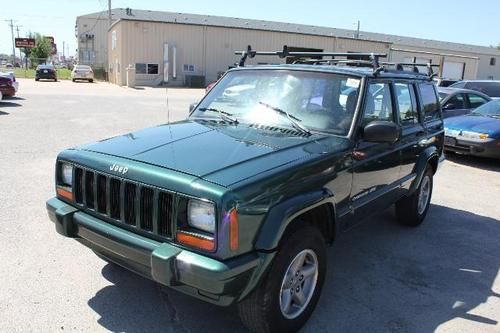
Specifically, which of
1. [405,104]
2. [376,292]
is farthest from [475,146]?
[376,292]

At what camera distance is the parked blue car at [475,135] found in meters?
9.84

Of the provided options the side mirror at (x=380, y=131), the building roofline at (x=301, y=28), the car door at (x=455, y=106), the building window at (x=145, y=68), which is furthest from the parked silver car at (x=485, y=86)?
the building roofline at (x=301, y=28)

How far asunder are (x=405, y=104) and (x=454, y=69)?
53.3 meters

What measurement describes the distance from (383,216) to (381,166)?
6.33 feet

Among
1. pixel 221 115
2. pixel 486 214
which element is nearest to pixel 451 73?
pixel 486 214

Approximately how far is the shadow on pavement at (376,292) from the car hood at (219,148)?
3.92 ft

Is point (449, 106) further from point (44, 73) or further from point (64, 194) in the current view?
point (44, 73)

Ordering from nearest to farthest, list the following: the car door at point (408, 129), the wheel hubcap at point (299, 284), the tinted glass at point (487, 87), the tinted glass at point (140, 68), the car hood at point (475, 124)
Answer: the wheel hubcap at point (299, 284) < the car door at point (408, 129) < the car hood at point (475, 124) < the tinted glass at point (487, 87) < the tinted glass at point (140, 68)

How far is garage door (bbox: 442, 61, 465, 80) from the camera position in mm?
52500

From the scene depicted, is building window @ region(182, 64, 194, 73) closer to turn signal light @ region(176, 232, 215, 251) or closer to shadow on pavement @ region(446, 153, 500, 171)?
shadow on pavement @ region(446, 153, 500, 171)

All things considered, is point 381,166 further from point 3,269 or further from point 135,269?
point 3,269

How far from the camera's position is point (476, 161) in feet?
35.1

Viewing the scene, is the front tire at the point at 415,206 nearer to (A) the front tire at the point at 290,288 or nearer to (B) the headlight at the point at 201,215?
(A) the front tire at the point at 290,288

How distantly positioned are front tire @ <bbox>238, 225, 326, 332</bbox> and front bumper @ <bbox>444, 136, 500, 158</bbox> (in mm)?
7697
